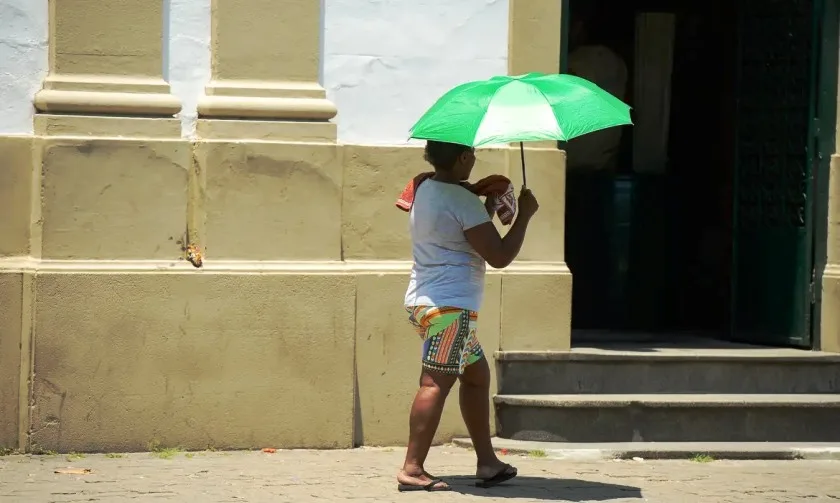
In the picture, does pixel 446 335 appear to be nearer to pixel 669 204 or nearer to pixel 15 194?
pixel 15 194

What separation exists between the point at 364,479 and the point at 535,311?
170 centimetres

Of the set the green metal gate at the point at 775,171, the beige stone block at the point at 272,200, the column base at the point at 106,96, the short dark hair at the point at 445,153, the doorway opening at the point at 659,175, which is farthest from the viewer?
the doorway opening at the point at 659,175

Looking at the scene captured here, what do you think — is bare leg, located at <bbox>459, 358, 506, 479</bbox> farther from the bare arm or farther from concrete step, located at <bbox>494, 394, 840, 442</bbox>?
concrete step, located at <bbox>494, 394, 840, 442</bbox>

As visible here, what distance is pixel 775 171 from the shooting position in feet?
29.1

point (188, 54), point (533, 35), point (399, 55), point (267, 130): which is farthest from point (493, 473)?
point (188, 54)

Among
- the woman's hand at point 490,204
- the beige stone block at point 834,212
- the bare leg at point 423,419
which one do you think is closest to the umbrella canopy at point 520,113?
the woman's hand at point 490,204

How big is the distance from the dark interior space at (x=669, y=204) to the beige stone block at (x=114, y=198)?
12.0 ft

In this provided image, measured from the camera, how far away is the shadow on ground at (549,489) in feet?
20.6

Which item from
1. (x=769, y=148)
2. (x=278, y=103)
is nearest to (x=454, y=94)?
(x=278, y=103)

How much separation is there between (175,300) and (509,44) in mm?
2480

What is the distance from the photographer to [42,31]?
23.9ft

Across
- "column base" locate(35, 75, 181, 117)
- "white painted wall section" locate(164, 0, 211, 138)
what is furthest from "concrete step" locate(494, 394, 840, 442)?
"column base" locate(35, 75, 181, 117)

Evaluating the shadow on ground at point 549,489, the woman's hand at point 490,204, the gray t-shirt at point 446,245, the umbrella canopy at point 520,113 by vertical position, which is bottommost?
the shadow on ground at point 549,489

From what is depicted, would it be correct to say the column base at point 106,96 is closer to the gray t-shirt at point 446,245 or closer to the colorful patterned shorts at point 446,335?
the gray t-shirt at point 446,245
